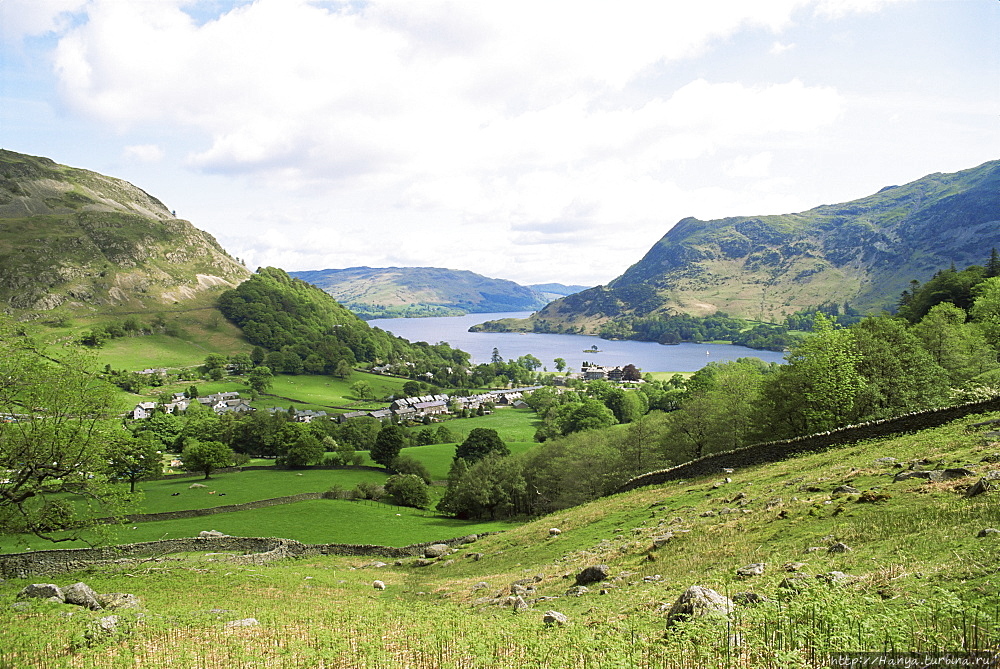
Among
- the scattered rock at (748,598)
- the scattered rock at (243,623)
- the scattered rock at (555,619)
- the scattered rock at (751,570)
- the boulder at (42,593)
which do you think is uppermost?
the scattered rock at (748,598)

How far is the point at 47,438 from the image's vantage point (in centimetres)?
2031

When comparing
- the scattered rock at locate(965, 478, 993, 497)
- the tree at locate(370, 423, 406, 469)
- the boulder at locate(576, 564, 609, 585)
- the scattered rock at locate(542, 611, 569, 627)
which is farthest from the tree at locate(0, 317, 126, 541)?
the tree at locate(370, 423, 406, 469)

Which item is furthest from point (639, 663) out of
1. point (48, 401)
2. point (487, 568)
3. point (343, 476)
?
point (343, 476)

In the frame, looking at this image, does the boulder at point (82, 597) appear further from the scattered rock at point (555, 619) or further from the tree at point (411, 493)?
the tree at point (411, 493)

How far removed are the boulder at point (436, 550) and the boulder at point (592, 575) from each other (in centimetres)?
1738

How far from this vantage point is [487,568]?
2370cm

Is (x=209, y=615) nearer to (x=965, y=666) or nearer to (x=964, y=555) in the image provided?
(x=965, y=666)

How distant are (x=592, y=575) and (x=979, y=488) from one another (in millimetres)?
9709

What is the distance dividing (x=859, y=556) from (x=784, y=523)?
14.9 feet

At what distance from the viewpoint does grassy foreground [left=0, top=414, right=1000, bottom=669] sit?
7.46m

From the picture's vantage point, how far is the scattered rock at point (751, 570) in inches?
454

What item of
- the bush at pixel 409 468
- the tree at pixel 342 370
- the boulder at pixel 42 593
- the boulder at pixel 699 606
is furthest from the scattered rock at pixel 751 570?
the tree at pixel 342 370

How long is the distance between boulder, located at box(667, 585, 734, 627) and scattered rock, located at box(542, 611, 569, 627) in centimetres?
235

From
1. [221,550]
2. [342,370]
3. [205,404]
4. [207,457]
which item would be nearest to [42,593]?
[221,550]
